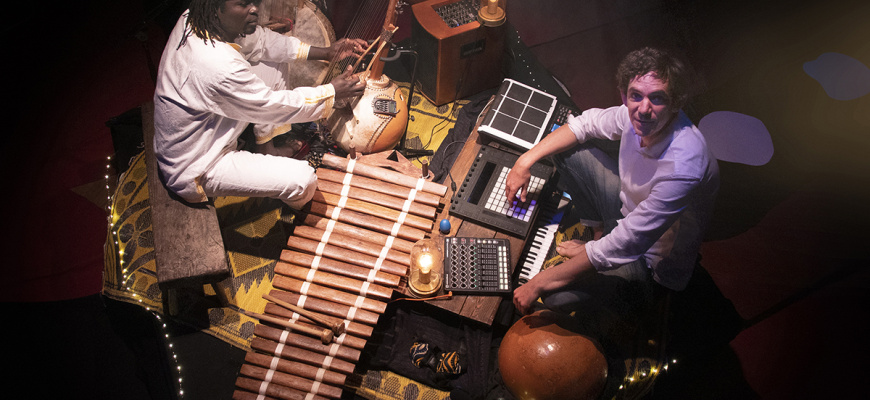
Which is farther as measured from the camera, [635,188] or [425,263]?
[425,263]

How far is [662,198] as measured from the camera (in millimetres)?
2764

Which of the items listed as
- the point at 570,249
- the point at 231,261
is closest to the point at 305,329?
the point at 231,261

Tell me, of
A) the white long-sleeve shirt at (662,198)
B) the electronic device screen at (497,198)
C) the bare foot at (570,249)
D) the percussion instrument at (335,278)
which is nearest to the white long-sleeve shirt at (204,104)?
the percussion instrument at (335,278)

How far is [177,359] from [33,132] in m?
2.46

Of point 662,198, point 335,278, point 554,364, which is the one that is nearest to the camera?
point 662,198

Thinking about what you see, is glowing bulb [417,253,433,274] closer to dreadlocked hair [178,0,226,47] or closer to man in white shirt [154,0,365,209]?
man in white shirt [154,0,365,209]

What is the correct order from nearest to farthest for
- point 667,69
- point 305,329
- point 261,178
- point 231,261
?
point 667,69
point 305,329
point 261,178
point 231,261

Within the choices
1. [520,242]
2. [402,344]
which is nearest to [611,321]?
[520,242]

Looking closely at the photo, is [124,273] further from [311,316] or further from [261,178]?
[311,316]

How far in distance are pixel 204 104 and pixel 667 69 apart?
2.72 meters

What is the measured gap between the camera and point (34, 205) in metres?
4.47

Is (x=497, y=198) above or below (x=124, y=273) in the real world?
above

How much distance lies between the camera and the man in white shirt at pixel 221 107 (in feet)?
11.4

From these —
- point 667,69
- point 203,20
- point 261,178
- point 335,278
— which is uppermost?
point 203,20
